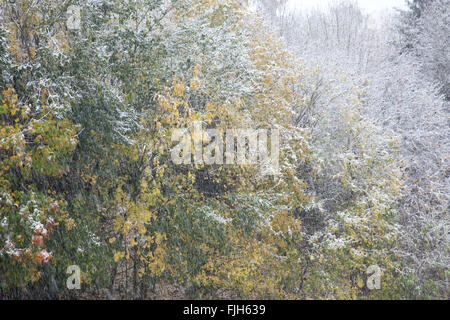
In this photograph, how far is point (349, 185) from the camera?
39.5 ft

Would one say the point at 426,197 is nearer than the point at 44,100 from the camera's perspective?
No

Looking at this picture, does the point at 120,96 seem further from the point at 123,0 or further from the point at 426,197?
the point at 426,197

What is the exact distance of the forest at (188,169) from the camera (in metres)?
7.51

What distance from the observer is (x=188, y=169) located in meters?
10.2

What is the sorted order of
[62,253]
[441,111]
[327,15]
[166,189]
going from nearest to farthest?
[62,253] → [166,189] → [441,111] → [327,15]

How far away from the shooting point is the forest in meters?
7.51

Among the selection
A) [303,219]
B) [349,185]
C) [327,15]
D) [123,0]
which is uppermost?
[327,15]

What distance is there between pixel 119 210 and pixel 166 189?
132cm

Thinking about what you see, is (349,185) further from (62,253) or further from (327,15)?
(327,15)

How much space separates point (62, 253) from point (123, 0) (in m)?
5.79

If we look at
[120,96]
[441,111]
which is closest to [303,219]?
[120,96]
